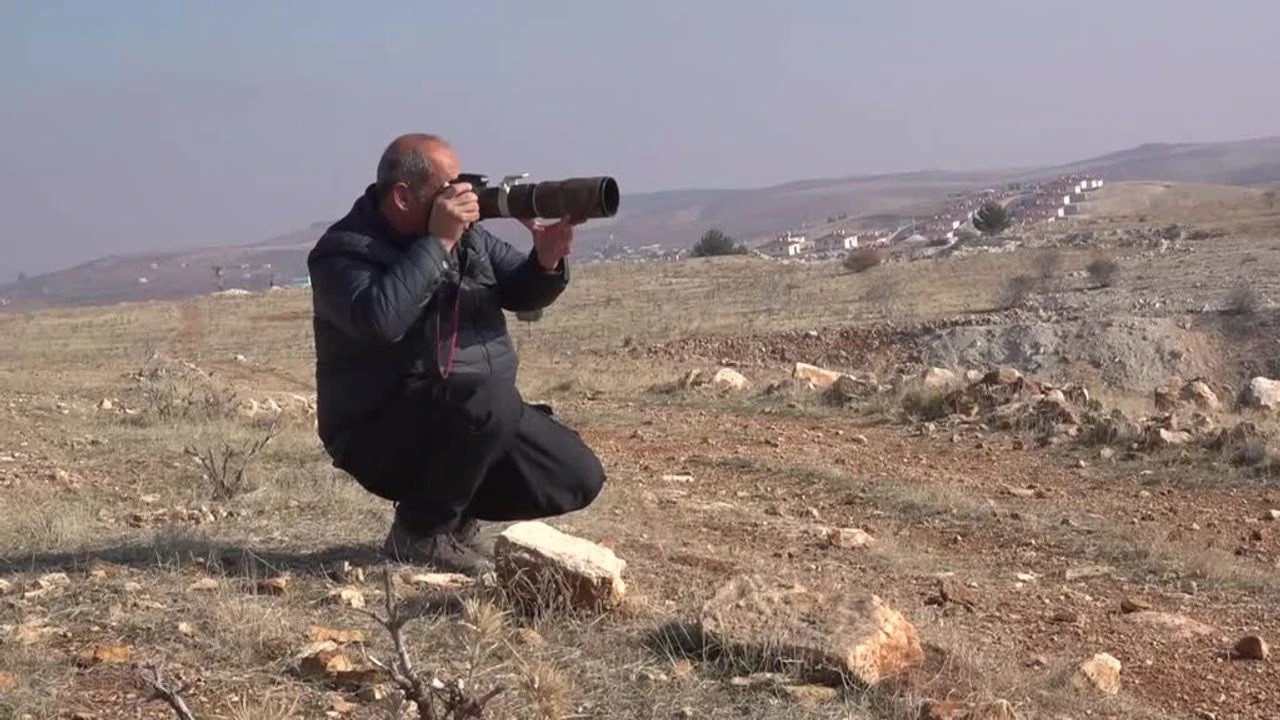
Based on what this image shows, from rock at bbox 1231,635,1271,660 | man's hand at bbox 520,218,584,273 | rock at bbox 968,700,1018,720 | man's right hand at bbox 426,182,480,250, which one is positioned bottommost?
rock at bbox 1231,635,1271,660

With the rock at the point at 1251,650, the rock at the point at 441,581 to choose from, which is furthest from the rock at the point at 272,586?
the rock at the point at 1251,650

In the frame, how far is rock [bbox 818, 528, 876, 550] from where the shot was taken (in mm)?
4953

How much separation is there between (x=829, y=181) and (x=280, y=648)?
7372 inches

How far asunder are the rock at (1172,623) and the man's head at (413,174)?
7.80ft

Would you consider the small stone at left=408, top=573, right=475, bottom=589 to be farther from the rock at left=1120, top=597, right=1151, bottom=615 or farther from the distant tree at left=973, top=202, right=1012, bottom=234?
the distant tree at left=973, top=202, right=1012, bottom=234

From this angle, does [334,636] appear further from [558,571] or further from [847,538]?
[847,538]

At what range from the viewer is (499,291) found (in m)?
3.84

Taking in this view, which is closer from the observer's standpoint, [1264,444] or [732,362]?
[1264,444]

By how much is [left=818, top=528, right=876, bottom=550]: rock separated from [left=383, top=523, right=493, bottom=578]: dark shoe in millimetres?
1602

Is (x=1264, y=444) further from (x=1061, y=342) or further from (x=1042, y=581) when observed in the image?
(x=1061, y=342)

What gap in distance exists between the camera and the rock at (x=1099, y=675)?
3.17 metres

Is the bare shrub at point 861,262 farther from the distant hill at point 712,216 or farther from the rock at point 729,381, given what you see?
the distant hill at point 712,216

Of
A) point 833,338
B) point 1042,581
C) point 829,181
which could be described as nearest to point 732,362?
point 833,338

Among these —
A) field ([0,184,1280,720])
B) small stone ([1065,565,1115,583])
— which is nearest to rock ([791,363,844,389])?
field ([0,184,1280,720])
